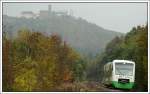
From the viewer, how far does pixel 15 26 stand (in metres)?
14.5

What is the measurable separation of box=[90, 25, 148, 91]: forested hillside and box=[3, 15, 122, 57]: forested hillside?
18cm

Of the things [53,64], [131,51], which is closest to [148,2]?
[131,51]

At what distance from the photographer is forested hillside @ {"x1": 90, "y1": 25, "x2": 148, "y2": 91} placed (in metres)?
14.2

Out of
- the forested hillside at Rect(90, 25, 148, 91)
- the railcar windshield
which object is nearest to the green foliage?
the forested hillside at Rect(90, 25, 148, 91)

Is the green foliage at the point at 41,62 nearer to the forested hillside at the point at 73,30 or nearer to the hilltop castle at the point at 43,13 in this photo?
the forested hillside at the point at 73,30

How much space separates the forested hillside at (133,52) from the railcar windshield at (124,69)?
32cm

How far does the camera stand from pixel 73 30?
14648 mm

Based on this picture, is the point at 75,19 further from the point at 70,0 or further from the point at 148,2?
the point at 148,2

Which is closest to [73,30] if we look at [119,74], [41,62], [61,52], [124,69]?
[61,52]

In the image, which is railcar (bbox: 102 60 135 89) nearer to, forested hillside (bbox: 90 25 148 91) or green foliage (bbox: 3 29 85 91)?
forested hillside (bbox: 90 25 148 91)

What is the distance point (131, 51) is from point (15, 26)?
8.88 feet

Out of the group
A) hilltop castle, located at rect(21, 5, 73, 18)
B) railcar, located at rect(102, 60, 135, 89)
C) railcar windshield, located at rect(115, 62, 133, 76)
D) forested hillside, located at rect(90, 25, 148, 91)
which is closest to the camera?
forested hillside, located at rect(90, 25, 148, 91)

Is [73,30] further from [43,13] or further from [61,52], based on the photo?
[43,13]

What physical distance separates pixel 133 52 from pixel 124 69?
1536 millimetres
